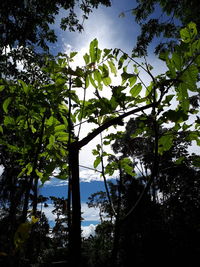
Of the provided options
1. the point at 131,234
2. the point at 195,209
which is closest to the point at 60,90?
the point at 131,234

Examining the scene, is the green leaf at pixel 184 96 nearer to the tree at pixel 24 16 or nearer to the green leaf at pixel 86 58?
the green leaf at pixel 86 58

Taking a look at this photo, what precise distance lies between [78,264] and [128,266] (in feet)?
42.1

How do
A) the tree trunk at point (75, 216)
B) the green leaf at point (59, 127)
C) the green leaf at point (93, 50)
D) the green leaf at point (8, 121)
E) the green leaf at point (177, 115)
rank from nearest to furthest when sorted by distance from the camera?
the tree trunk at point (75, 216), the green leaf at point (177, 115), the green leaf at point (93, 50), the green leaf at point (59, 127), the green leaf at point (8, 121)

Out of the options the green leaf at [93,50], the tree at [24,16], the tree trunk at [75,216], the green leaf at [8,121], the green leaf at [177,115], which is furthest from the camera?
the tree at [24,16]

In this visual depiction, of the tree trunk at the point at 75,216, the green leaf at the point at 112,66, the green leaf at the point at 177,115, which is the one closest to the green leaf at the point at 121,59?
the green leaf at the point at 112,66

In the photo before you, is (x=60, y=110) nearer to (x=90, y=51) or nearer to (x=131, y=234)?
(x=90, y=51)

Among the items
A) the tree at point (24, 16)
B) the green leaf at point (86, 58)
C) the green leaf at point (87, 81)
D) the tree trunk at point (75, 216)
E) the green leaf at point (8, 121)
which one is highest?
the tree at point (24, 16)

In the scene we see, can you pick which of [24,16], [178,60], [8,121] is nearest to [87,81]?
[178,60]

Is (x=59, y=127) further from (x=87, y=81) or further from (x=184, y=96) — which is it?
(x=184, y=96)

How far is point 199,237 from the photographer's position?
397 inches

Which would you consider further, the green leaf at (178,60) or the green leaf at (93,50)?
the green leaf at (93,50)

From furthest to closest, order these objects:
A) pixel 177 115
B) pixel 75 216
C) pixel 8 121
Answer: pixel 8 121 < pixel 177 115 < pixel 75 216

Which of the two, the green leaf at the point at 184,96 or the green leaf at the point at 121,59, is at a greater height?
the green leaf at the point at 121,59

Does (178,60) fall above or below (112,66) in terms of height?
below
